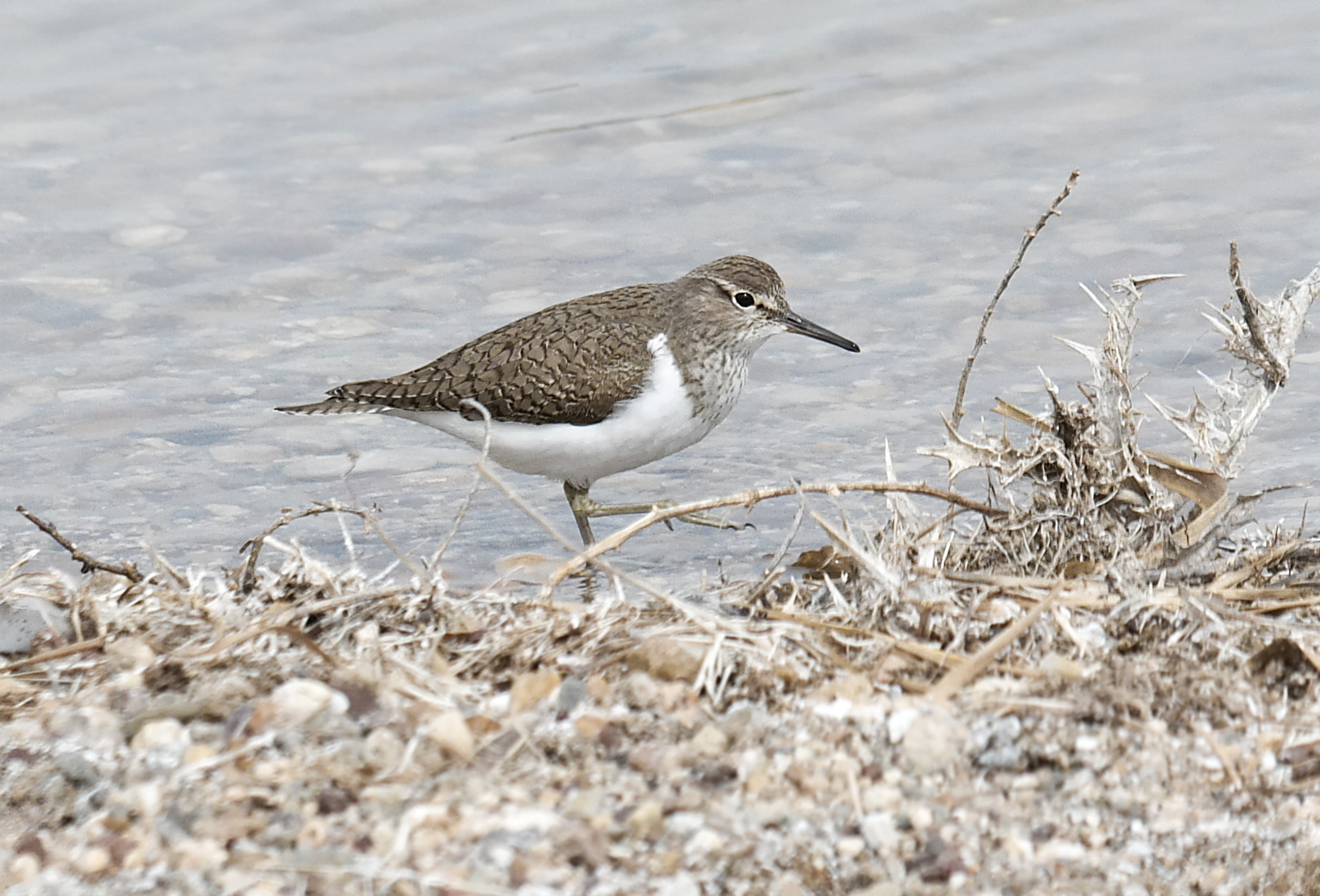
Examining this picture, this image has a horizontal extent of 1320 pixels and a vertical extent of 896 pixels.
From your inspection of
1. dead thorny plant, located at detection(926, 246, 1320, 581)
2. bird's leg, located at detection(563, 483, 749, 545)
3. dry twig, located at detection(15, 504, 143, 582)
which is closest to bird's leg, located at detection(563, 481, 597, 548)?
bird's leg, located at detection(563, 483, 749, 545)

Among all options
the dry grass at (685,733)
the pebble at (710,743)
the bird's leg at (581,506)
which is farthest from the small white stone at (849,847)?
the bird's leg at (581,506)

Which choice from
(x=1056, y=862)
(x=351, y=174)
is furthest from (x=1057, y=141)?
(x=1056, y=862)

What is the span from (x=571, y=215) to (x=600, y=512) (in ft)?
9.23

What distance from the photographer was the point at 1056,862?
292cm

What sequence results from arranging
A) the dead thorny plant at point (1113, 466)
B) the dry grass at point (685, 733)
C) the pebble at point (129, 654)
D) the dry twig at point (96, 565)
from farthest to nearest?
the dead thorny plant at point (1113, 466), the dry twig at point (96, 565), the pebble at point (129, 654), the dry grass at point (685, 733)

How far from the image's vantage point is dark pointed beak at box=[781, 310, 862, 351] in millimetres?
6242

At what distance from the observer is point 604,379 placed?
5.82 metres

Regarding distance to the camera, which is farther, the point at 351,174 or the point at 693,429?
the point at 351,174

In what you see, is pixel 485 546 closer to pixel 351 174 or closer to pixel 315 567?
pixel 315 567

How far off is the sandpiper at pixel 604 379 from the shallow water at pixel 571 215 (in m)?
0.39

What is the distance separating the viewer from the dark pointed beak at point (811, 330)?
624 centimetres

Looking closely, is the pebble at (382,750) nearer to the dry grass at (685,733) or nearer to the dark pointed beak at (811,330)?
the dry grass at (685,733)

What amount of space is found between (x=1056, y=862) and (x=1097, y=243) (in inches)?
219

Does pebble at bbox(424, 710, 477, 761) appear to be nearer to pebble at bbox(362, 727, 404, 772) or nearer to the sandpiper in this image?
pebble at bbox(362, 727, 404, 772)
